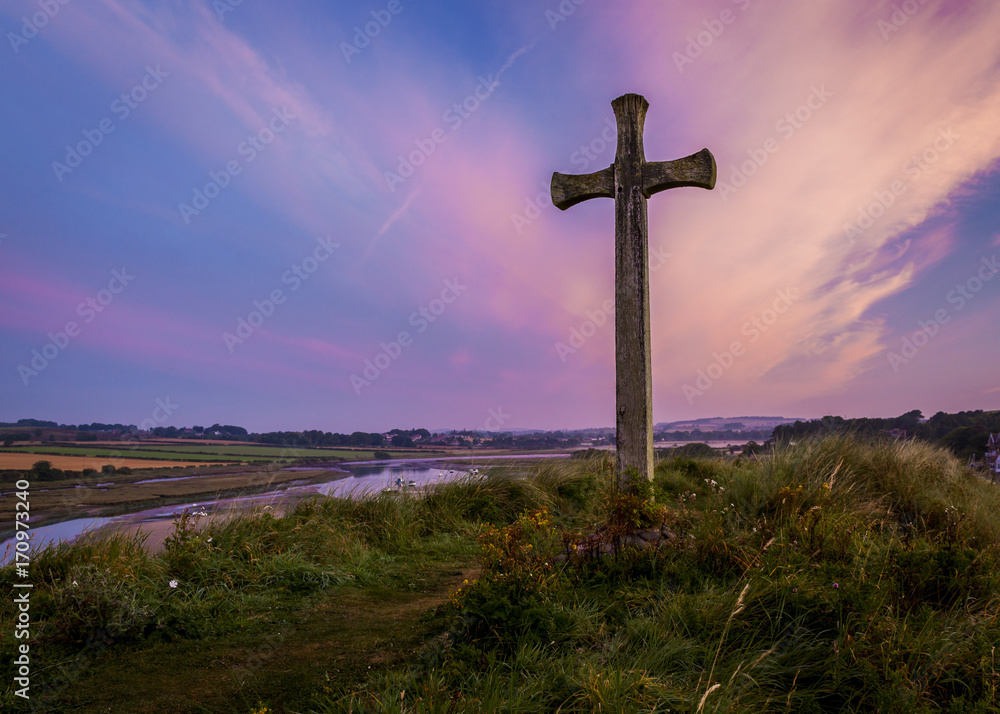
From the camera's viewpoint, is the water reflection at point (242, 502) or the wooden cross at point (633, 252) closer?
the water reflection at point (242, 502)

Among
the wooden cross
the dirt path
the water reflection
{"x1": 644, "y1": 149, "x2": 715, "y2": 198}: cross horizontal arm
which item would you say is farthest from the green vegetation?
{"x1": 644, "y1": 149, "x2": 715, "y2": 198}: cross horizontal arm

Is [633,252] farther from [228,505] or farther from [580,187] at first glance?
[228,505]

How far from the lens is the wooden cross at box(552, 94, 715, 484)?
6.25 m

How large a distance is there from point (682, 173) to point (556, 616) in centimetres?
537

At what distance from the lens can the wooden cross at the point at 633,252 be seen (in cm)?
625

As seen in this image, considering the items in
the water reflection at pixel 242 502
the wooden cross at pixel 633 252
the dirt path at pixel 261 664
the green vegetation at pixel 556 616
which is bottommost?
the dirt path at pixel 261 664

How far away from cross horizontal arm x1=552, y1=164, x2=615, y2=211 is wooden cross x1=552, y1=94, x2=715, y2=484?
0.01 meters

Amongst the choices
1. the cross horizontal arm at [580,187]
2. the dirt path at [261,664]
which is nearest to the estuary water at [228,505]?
the dirt path at [261,664]

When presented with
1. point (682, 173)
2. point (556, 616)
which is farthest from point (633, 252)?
point (556, 616)

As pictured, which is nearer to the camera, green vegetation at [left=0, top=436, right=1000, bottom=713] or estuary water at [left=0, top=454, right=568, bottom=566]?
green vegetation at [left=0, top=436, right=1000, bottom=713]

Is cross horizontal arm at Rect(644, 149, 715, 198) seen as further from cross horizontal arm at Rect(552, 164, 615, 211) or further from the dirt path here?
the dirt path

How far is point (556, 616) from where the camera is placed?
3576mm

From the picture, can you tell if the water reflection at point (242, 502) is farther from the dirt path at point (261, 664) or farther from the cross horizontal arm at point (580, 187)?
the cross horizontal arm at point (580, 187)

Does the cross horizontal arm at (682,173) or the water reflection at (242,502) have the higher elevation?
the cross horizontal arm at (682,173)
